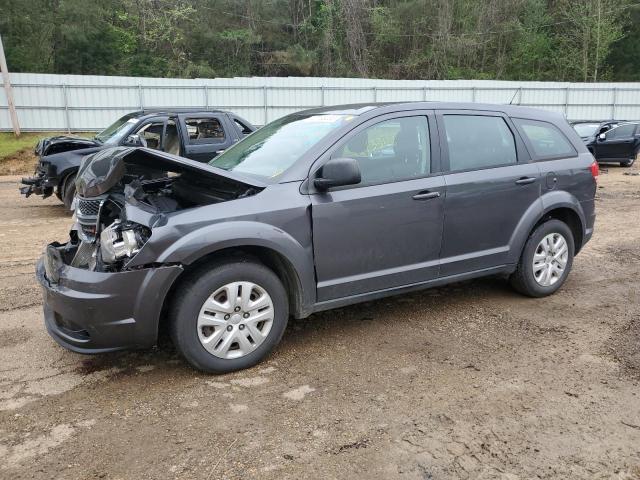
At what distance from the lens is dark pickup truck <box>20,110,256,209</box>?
29.5ft

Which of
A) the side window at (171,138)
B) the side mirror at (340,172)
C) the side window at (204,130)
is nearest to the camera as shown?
the side mirror at (340,172)

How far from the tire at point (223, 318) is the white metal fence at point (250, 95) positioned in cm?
1867

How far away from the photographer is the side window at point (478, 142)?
447 cm

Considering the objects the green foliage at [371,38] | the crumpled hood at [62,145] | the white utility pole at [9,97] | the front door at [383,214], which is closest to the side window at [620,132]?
the crumpled hood at [62,145]

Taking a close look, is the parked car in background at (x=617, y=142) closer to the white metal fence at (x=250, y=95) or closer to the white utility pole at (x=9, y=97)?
the white metal fence at (x=250, y=95)

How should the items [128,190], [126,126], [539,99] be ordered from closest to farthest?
1. [128,190]
2. [126,126]
3. [539,99]

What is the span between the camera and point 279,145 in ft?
14.2

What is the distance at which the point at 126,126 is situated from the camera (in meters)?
9.68

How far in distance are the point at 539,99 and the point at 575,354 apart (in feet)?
83.0

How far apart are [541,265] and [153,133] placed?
6.98 metres

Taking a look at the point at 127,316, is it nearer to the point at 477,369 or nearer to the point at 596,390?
the point at 477,369

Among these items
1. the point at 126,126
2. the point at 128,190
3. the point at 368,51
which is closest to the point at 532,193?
the point at 128,190

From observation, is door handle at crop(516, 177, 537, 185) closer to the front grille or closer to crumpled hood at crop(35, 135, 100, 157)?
the front grille

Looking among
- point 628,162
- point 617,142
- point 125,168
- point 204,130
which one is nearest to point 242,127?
point 204,130
